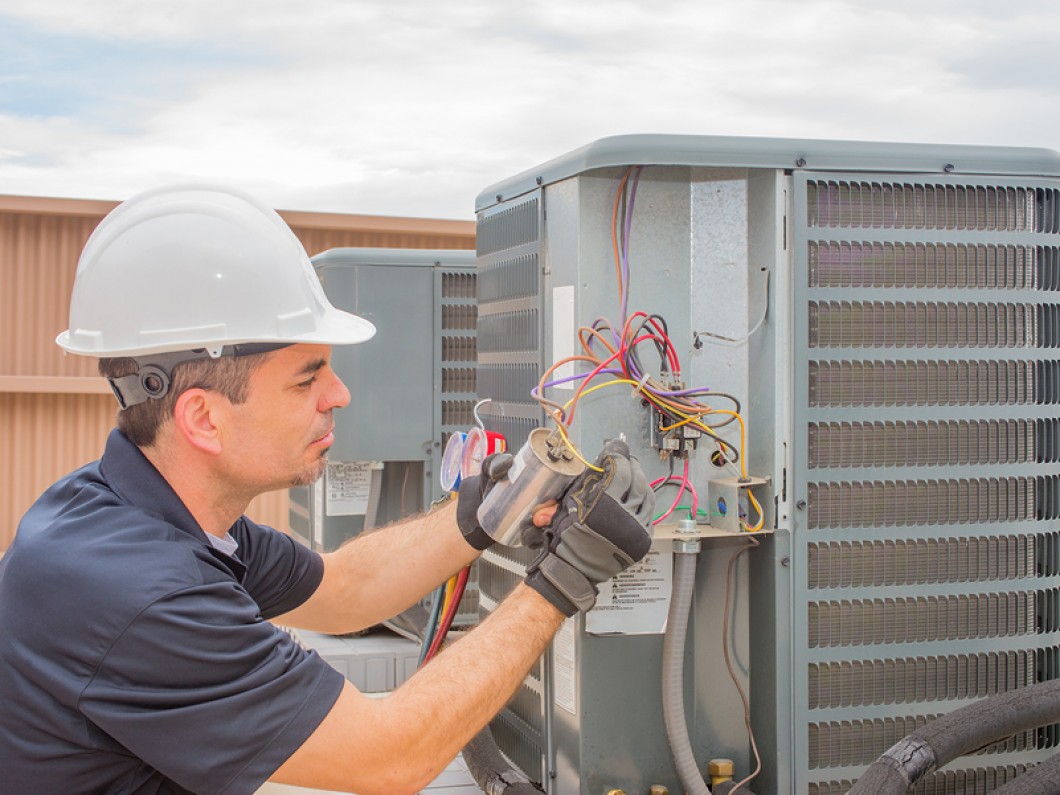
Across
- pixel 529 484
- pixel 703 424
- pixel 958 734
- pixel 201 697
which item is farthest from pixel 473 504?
pixel 958 734

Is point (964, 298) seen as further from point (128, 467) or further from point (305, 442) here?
point (128, 467)

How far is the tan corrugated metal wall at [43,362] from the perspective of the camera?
7.79 metres

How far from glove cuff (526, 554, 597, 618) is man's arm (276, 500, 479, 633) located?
42cm

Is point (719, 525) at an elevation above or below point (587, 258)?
below

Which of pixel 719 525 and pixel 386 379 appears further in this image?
pixel 386 379

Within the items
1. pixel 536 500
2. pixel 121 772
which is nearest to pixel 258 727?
pixel 121 772

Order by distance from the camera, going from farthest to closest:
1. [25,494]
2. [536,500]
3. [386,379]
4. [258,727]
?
[25,494], [386,379], [536,500], [258,727]

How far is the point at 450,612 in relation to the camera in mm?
2301

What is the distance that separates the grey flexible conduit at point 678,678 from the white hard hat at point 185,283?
820 millimetres

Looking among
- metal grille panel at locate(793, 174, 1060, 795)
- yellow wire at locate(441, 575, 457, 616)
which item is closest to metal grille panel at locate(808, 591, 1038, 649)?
metal grille panel at locate(793, 174, 1060, 795)

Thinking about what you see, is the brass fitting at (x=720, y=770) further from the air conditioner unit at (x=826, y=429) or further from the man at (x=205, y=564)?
the man at (x=205, y=564)

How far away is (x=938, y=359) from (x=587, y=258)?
0.73 m

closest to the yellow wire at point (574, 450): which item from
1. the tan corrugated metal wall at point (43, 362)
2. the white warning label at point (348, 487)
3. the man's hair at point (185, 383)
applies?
the man's hair at point (185, 383)

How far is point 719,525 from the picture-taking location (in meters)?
2.10
